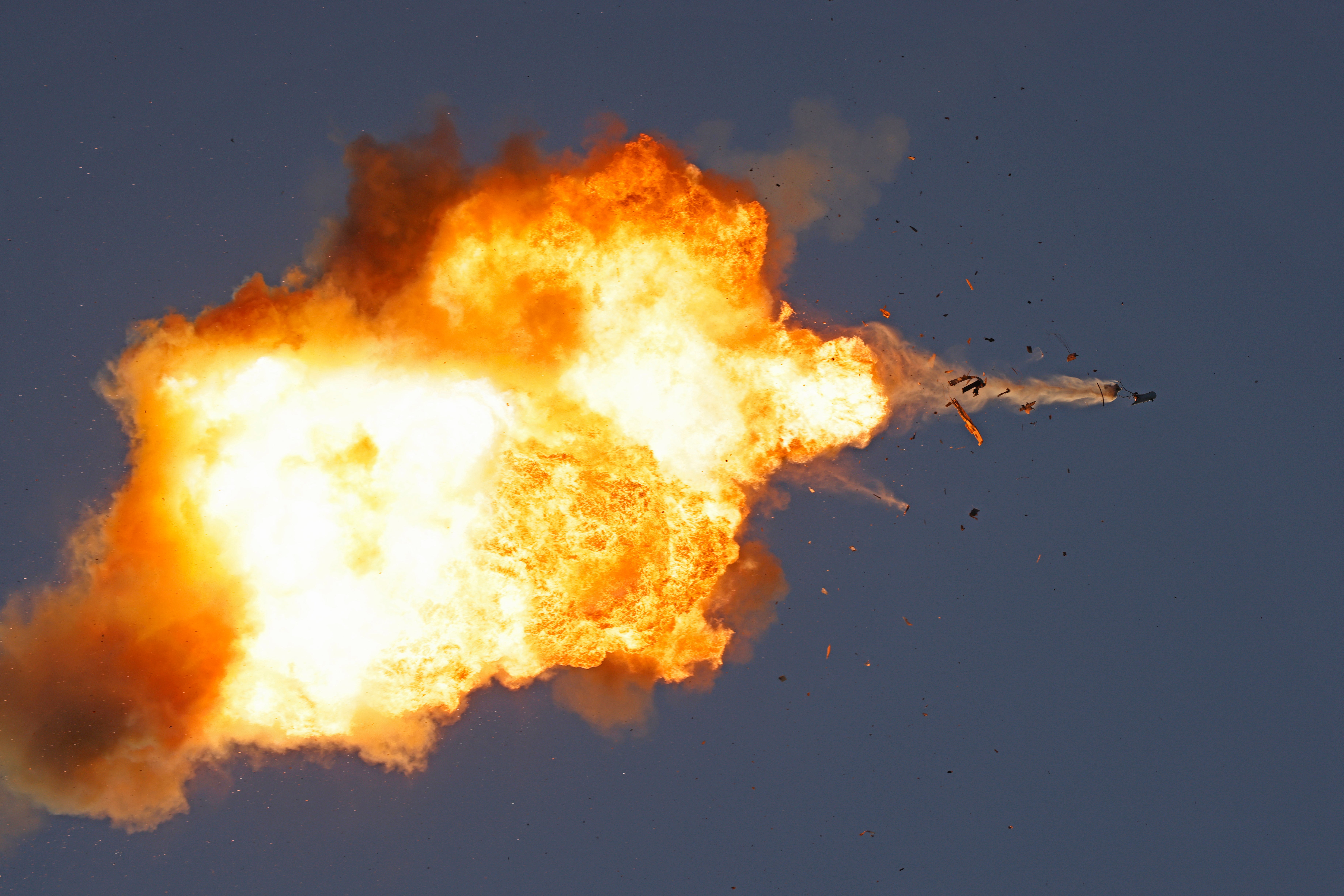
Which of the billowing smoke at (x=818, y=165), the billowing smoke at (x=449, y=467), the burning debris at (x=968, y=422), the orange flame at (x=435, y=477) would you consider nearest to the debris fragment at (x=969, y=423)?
the burning debris at (x=968, y=422)

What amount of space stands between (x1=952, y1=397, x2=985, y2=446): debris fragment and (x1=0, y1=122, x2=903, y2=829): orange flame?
114 cm

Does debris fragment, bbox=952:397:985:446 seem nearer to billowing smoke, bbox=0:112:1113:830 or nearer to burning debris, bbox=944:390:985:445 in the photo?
burning debris, bbox=944:390:985:445

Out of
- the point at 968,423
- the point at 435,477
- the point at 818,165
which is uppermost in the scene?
the point at 818,165

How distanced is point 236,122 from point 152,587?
6.71 metres

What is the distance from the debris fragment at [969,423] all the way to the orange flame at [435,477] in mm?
1140

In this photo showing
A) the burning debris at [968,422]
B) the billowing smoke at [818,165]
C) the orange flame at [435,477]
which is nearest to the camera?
the orange flame at [435,477]

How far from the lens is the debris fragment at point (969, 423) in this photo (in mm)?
10312

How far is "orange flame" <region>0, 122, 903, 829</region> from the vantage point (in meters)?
9.61

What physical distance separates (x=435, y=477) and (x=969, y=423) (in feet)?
25.8

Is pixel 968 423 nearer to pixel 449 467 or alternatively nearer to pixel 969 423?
pixel 969 423

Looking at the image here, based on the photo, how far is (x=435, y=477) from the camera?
9664 mm

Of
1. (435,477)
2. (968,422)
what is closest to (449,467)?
(435,477)

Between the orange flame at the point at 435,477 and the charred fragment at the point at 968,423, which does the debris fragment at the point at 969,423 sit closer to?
the charred fragment at the point at 968,423

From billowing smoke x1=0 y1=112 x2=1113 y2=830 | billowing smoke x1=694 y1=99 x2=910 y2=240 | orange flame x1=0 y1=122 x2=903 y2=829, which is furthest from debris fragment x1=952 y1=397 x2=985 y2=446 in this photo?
billowing smoke x1=694 y1=99 x2=910 y2=240
